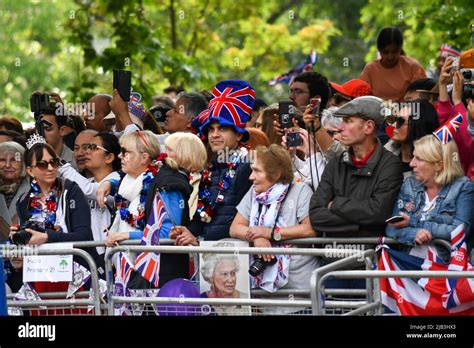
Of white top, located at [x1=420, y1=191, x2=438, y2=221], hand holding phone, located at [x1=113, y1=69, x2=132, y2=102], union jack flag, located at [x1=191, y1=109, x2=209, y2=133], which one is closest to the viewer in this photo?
white top, located at [x1=420, y1=191, x2=438, y2=221]

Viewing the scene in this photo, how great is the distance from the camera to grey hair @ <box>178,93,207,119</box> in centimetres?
1382

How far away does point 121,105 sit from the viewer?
13484 mm

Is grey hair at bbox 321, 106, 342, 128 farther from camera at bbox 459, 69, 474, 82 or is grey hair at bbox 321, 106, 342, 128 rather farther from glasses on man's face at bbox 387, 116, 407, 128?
camera at bbox 459, 69, 474, 82

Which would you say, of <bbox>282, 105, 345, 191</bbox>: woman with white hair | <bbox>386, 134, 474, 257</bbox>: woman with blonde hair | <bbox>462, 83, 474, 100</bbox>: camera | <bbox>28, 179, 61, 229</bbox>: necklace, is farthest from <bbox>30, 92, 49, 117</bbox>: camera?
<bbox>462, 83, 474, 100</bbox>: camera

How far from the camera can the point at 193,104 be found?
546 inches

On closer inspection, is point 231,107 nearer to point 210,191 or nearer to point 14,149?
point 210,191

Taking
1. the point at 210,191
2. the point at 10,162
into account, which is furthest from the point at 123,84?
the point at 210,191

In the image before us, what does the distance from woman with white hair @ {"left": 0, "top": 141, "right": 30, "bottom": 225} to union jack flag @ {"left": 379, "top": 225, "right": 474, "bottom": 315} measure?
3649 millimetres

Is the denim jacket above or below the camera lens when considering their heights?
below

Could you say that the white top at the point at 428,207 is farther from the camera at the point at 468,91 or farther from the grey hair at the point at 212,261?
the grey hair at the point at 212,261

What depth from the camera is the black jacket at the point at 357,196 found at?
36.2 ft

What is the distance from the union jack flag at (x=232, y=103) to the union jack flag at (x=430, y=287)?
6.31 ft

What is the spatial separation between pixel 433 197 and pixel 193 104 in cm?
362
